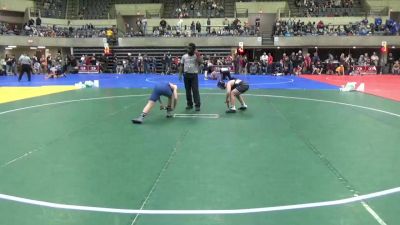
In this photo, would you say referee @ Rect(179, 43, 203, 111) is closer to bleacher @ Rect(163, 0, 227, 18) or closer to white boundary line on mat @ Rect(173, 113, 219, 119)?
white boundary line on mat @ Rect(173, 113, 219, 119)

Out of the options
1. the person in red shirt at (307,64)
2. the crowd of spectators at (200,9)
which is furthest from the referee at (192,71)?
the crowd of spectators at (200,9)

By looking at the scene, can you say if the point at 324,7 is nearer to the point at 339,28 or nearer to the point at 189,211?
the point at 339,28

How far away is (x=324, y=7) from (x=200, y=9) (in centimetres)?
1167

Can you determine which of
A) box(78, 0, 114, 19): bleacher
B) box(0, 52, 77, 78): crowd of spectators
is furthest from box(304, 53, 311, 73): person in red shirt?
box(78, 0, 114, 19): bleacher

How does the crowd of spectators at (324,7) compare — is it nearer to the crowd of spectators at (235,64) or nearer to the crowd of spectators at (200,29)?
the crowd of spectators at (235,64)

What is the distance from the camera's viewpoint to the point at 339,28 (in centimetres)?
3491

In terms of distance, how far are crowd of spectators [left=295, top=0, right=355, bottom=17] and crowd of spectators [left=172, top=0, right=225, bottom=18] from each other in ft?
24.9

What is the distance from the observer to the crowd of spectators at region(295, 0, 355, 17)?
3881 cm

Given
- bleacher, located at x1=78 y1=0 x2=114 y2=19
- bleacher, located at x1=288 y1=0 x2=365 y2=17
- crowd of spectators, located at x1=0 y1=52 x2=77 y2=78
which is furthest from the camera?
bleacher, located at x1=78 y1=0 x2=114 y2=19

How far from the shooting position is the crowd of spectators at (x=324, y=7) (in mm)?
38812

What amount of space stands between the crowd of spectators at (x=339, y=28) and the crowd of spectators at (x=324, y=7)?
278cm

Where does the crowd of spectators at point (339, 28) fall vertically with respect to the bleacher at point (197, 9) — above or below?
below

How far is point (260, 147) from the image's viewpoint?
23.1 ft

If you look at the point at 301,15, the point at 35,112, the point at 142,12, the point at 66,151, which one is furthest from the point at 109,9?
the point at 66,151
